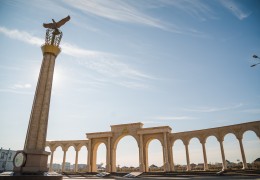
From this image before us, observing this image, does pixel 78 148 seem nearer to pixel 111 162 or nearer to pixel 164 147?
pixel 111 162

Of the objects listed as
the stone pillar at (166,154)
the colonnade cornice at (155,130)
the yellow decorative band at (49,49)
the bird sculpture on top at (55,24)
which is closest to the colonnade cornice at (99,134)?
the colonnade cornice at (155,130)

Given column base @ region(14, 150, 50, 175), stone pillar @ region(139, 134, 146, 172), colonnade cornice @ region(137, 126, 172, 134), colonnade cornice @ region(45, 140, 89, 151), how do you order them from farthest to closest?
colonnade cornice @ region(45, 140, 89, 151), colonnade cornice @ region(137, 126, 172, 134), stone pillar @ region(139, 134, 146, 172), column base @ region(14, 150, 50, 175)

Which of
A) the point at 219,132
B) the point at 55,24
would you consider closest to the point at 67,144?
the point at 55,24

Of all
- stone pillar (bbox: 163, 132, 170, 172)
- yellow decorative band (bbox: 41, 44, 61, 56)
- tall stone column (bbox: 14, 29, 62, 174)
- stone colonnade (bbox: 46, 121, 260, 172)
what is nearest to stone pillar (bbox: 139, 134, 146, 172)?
stone colonnade (bbox: 46, 121, 260, 172)

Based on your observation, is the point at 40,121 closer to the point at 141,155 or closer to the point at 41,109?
the point at 41,109

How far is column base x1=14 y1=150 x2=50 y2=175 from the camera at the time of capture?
1535cm

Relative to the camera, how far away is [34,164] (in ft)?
51.9

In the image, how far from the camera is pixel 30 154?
52.1 feet

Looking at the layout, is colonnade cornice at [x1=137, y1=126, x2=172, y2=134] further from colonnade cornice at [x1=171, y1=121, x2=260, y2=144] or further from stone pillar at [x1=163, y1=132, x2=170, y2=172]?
colonnade cornice at [x1=171, y1=121, x2=260, y2=144]

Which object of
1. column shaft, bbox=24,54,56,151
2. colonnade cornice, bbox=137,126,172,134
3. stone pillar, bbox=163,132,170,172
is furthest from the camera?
colonnade cornice, bbox=137,126,172,134

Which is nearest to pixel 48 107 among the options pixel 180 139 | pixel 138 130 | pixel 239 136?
pixel 138 130

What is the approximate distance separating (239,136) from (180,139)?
9.60m

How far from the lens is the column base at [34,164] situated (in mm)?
15350

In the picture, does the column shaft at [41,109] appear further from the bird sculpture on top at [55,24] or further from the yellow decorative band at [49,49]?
the bird sculpture on top at [55,24]
